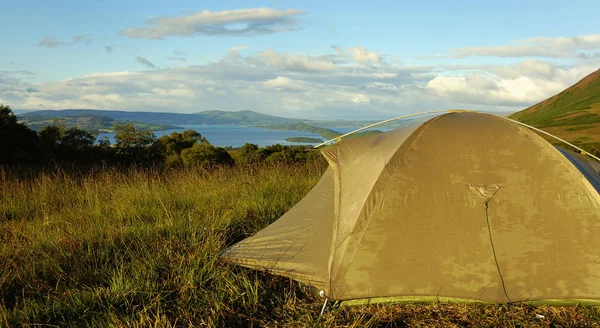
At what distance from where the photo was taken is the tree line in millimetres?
14680

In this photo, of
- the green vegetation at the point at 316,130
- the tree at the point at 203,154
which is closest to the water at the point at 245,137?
the green vegetation at the point at 316,130

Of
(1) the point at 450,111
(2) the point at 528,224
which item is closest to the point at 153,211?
(1) the point at 450,111

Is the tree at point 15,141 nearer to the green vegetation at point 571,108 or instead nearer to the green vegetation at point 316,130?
the green vegetation at point 316,130

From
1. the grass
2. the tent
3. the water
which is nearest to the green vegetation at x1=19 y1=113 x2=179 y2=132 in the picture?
the water

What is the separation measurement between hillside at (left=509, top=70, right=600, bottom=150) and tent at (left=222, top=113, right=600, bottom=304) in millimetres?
24313

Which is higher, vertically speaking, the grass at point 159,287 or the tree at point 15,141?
the tree at point 15,141

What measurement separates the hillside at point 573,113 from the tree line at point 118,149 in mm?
17887

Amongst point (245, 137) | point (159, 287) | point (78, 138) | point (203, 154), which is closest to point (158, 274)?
point (159, 287)

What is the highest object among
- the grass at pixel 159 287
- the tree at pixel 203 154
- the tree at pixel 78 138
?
the tree at pixel 78 138

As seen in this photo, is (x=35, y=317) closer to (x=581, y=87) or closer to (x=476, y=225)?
(x=476, y=225)

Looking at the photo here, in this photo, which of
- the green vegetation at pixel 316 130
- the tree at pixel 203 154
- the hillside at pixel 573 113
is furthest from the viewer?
the hillside at pixel 573 113

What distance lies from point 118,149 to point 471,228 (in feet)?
53.0

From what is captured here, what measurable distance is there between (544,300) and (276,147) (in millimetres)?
12691

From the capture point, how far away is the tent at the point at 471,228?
155 inches
